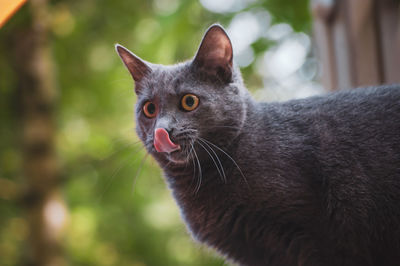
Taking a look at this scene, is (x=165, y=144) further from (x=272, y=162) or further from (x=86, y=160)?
(x=86, y=160)

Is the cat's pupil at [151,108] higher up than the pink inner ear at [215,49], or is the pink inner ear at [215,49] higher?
the pink inner ear at [215,49]

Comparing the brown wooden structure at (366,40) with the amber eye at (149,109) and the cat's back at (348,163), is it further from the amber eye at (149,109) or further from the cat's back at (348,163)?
the amber eye at (149,109)

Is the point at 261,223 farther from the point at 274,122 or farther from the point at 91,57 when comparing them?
the point at 91,57

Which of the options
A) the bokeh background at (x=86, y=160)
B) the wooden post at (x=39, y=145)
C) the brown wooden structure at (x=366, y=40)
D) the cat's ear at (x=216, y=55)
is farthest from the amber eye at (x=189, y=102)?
the wooden post at (x=39, y=145)

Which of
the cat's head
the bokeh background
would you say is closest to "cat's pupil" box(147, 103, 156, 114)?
the cat's head

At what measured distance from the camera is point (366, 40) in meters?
1.86

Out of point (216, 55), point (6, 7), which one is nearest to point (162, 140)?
point (216, 55)

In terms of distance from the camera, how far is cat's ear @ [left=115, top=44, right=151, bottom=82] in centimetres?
139

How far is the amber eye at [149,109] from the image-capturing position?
1344mm

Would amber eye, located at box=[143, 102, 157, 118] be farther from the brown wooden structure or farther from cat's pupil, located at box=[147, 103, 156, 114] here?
the brown wooden structure

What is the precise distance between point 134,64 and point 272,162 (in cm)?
54

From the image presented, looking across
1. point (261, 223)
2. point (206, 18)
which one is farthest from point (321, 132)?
point (206, 18)

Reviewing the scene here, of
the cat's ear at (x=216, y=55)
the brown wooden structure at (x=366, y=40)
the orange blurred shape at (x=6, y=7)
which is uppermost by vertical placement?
the brown wooden structure at (x=366, y=40)

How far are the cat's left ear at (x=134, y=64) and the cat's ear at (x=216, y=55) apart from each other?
0.60 ft
